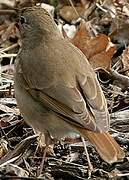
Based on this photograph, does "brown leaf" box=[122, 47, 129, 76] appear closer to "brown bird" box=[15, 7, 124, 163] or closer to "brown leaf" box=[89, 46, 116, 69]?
"brown leaf" box=[89, 46, 116, 69]

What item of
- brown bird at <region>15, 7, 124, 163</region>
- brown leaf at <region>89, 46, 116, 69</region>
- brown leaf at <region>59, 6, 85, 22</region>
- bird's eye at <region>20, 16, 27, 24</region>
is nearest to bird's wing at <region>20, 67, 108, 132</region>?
brown bird at <region>15, 7, 124, 163</region>

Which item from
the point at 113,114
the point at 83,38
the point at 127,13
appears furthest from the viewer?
the point at 127,13

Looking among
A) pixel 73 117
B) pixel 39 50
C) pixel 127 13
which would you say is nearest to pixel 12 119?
pixel 39 50

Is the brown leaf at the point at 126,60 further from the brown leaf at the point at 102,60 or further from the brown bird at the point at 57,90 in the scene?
the brown bird at the point at 57,90

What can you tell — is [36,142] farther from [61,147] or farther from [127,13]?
[127,13]

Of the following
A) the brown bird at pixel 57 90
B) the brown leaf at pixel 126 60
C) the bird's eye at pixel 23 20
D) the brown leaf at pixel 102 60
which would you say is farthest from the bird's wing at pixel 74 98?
the brown leaf at pixel 126 60

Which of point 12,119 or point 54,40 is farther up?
point 54,40

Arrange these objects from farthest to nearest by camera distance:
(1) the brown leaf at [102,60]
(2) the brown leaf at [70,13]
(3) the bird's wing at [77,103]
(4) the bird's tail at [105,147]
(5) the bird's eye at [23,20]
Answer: (2) the brown leaf at [70,13], (1) the brown leaf at [102,60], (5) the bird's eye at [23,20], (3) the bird's wing at [77,103], (4) the bird's tail at [105,147]
